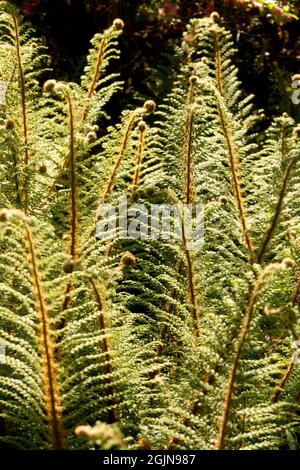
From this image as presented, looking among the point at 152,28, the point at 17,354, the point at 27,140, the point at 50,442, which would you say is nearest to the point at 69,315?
the point at 17,354

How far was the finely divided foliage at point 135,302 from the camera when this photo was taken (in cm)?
121

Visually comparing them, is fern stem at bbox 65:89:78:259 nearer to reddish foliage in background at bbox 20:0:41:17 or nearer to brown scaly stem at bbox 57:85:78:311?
brown scaly stem at bbox 57:85:78:311

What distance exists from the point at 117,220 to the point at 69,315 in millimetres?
322

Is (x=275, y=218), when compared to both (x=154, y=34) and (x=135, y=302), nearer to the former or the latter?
(x=135, y=302)

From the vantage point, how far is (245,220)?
165 centimetres

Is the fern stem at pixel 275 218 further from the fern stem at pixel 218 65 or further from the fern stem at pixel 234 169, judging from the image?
Answer: the fern stem at pixel 218 65

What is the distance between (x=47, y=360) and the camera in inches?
46.8

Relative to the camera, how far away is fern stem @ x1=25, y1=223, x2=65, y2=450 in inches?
45.2

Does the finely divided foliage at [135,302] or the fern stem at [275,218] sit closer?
the finely divided foliage at [135,302]

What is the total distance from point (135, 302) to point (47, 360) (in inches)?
22.3

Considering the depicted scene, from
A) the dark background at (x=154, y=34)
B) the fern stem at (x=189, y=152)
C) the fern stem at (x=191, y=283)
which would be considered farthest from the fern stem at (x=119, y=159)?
the dark background at (x=154, y=34)

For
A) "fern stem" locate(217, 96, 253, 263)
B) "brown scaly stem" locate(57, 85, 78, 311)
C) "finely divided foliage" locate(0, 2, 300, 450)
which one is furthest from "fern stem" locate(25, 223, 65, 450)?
"fern stem" locate(217, 96, 253, 263)

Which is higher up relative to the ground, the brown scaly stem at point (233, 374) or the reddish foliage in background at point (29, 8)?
the reddish foliage in background at point (29, 8)

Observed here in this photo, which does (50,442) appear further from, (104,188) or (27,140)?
(27,140)
